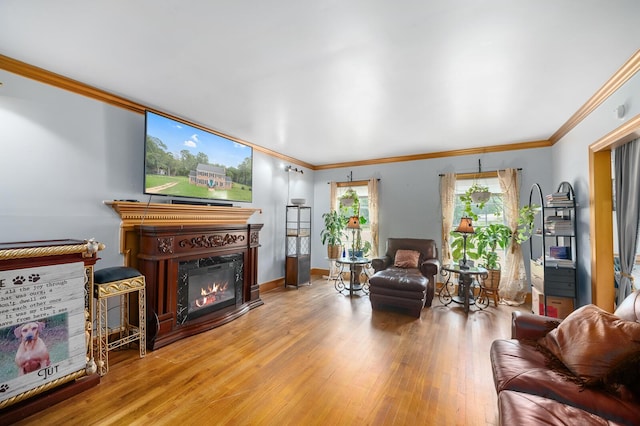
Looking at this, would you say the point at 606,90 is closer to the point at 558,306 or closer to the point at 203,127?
the point at 558,306

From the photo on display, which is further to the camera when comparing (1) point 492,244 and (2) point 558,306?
(1) point 492,244

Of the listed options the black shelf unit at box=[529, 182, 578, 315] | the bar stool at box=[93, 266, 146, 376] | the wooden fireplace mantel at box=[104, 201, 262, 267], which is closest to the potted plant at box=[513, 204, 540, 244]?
the black shelf unit at box=[529, 182, 578, 315]

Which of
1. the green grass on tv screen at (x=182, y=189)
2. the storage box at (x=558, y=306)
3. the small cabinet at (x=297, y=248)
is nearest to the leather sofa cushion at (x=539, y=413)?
the storage box at (x=558, y=306)

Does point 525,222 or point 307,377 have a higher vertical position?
point 525,222

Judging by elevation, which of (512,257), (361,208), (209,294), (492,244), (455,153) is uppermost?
(455,153)

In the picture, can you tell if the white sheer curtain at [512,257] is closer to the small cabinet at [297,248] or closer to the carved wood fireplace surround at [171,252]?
the small cabinet at [297,248]

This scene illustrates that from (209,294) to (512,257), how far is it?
15.5 ft

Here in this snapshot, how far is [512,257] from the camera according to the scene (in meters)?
4.38

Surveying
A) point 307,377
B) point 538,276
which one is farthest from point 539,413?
point 538,276

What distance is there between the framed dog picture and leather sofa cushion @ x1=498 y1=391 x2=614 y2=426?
9.63 feet

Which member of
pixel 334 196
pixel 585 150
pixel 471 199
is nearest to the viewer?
pixel 585 150

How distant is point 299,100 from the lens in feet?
9.57

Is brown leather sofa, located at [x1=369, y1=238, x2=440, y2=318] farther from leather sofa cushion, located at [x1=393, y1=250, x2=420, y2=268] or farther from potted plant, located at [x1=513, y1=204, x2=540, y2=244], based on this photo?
potted plant, located at [x1=513, y1=204, x2=540, y2=244]

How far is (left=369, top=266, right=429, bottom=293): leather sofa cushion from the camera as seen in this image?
3607mm
